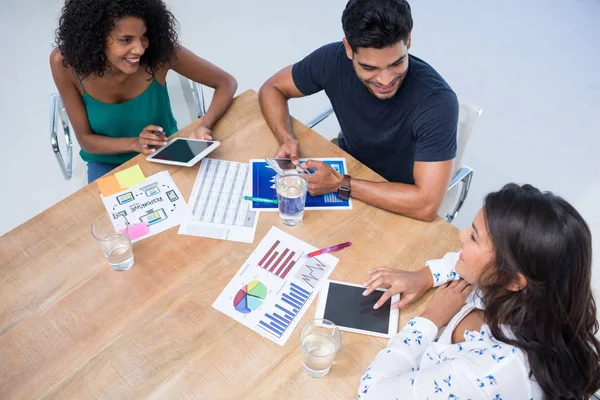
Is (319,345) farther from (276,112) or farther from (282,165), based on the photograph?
(276,112)

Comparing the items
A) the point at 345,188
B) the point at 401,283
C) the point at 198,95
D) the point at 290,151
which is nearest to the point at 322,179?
the point at 345,188

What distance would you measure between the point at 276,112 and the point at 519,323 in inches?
44.3

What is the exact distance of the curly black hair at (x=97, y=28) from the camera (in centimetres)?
169

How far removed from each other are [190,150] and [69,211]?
44 cm

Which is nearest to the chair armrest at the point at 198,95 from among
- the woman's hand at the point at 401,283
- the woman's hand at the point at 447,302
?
the woman's hand at the point at 401,283

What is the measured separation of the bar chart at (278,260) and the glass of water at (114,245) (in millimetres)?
384

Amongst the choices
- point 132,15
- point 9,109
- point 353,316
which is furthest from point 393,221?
point 9,109

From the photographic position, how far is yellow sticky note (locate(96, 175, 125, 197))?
5.32 feet

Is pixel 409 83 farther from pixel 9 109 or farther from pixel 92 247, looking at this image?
pixel 9 109

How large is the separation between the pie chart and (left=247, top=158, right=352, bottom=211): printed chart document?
0.30 meters

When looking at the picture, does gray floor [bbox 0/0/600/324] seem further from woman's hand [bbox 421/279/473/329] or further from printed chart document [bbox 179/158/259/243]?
woman's hand [bbox 421/279/473/329]

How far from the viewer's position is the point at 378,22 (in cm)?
151

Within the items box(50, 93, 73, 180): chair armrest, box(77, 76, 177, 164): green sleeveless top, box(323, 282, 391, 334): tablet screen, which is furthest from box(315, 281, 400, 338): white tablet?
box(50, 93, 73, 180): chair armrest

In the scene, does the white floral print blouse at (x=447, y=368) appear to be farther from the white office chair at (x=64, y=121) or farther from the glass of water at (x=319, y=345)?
the white office chair at (x=64, y=121)
